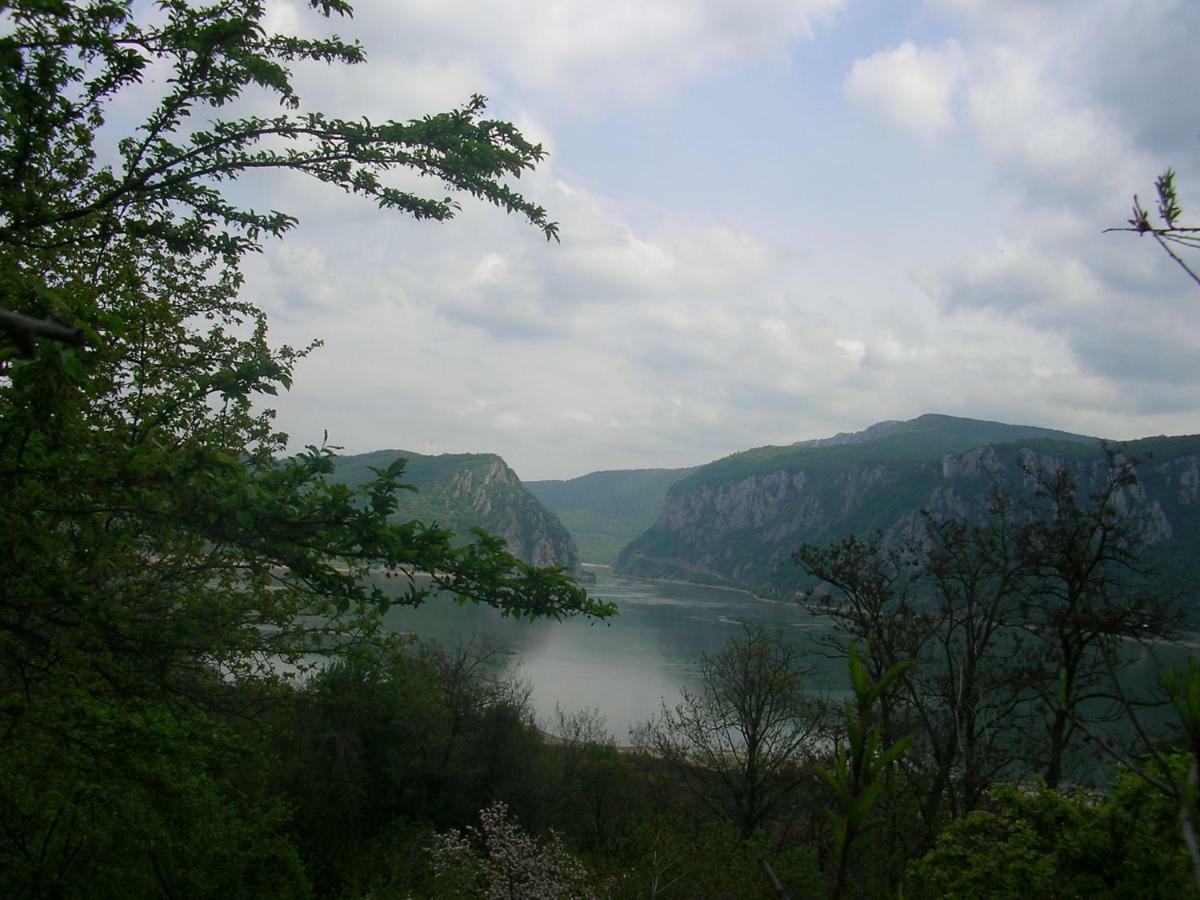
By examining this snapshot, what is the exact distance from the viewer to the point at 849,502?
165 metres

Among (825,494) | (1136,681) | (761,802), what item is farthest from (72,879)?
(825,494)

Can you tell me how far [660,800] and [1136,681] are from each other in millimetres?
33879

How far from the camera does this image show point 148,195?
4.85m

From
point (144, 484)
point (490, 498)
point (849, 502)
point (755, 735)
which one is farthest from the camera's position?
point (849, 502)

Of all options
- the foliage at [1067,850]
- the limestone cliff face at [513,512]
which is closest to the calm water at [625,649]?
the foliage at [1067,850]

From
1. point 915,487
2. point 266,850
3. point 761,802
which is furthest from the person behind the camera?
point 915,487

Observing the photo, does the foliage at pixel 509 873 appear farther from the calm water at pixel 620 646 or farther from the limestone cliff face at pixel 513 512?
the limestone cliff face at pixel 513 512

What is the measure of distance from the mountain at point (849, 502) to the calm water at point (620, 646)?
15.4 m

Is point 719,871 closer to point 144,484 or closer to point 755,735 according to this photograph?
point 755,735

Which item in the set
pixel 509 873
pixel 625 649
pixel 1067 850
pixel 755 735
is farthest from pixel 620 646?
pixel 1067 850

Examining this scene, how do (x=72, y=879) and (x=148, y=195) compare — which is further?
(x=72, y=879)

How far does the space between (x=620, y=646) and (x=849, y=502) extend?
119107mm

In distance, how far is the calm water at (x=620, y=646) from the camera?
130ft

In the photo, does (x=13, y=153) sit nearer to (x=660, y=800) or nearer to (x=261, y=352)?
(x=261, y=352)
